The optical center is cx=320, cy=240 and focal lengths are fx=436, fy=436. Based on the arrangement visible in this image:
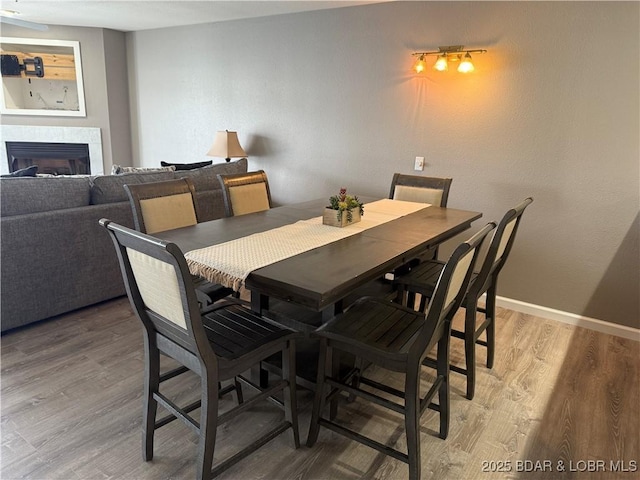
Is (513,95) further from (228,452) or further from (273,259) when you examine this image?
(228,452)

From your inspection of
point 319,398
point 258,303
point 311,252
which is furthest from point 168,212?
point 319,398

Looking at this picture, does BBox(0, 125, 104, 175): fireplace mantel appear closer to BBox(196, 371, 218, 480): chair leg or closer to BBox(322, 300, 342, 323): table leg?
BBox(322, 300, 342, 323): table leg

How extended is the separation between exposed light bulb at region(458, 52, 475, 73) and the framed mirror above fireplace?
4701 mm

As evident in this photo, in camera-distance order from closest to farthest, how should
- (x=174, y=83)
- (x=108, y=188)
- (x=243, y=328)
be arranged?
(x=243, y=328)
(x=108, y=188)
(x=174, y=83)

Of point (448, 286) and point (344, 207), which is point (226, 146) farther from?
point (448, 286)

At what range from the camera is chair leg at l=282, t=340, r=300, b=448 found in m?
1.83

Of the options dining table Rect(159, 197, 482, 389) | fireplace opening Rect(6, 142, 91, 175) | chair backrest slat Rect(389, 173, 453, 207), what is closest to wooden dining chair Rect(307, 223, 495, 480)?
dining table Rect(159, 197, 482, 389)

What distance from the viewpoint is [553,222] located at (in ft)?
10.5

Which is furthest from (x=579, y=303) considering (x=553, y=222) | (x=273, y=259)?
(x=273, y=259)

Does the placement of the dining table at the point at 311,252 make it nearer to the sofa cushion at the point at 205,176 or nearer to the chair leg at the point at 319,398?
the chair leg at the point at 319,398

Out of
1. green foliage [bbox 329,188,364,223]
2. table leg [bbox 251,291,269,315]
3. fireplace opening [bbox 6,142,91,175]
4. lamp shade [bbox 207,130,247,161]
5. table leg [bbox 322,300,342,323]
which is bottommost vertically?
table leg [bbox 251,291,269,315]

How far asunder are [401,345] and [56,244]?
7.67 ft

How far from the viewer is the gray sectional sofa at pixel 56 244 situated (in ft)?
8.74

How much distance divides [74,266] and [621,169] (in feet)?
12.3
